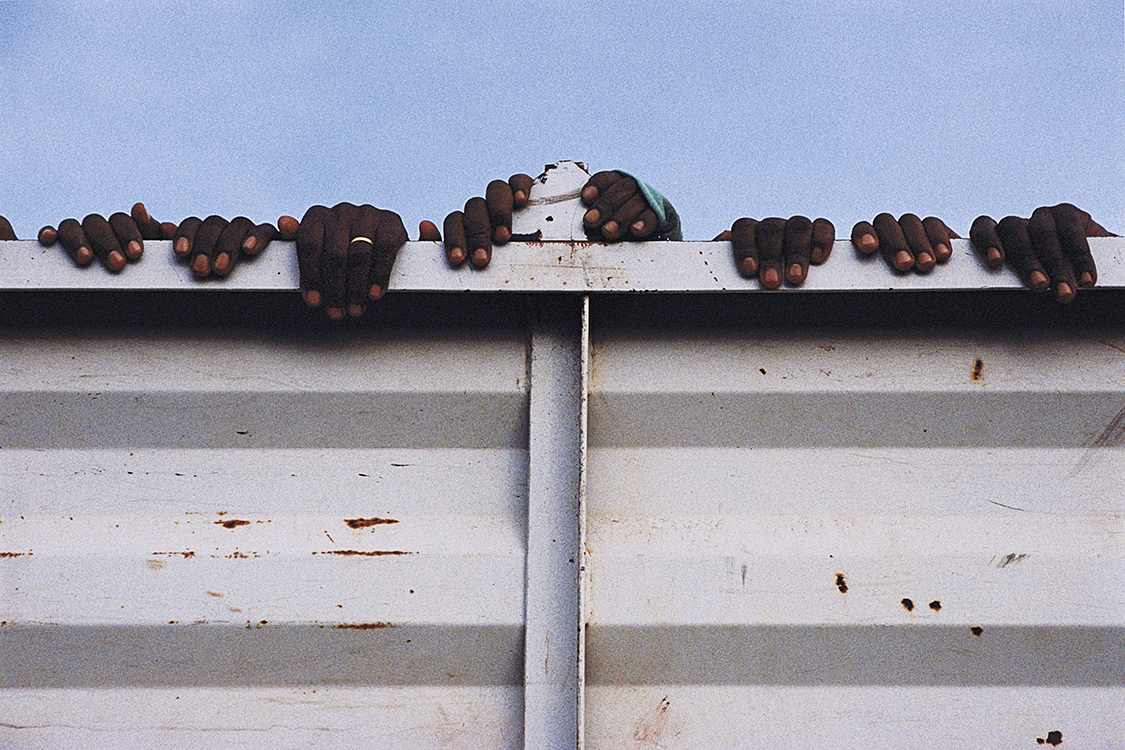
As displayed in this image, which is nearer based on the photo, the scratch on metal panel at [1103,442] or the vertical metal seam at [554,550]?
the vertical metal seam at [554,550]

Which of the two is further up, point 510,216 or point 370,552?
point 510,216

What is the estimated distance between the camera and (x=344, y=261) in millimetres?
1411

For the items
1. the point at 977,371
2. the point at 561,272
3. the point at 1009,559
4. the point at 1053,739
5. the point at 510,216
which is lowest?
the point at 1053,739

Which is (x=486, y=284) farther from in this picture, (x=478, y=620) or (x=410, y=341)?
(x=478, y=620)

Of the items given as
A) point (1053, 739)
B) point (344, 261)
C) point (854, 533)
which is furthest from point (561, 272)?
point (1053, 739)

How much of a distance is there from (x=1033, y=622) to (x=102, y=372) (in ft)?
6.17

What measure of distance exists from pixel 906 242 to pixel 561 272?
66 centimetres

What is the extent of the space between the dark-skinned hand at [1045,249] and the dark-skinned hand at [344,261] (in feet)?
3.65

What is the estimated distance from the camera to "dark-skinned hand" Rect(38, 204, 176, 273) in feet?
4.68

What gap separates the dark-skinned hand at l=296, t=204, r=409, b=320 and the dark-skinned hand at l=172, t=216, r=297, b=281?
0.06 meters

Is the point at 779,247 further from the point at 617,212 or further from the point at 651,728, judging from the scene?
the point at 651,728

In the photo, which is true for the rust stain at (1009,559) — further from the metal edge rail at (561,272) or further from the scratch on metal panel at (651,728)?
the scratch on metal panel at (651,728)

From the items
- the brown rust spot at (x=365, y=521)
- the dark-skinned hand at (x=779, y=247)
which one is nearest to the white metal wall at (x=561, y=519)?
the brown rust spot at (x=365, y=521)

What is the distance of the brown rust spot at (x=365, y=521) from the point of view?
4.86ft
